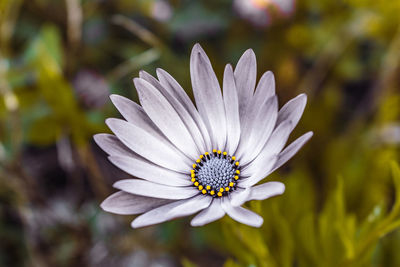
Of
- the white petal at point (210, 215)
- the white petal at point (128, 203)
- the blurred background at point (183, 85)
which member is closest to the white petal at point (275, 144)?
the white petal at point (210, 215)

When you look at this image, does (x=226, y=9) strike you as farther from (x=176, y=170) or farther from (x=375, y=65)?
(x=176, y=170)

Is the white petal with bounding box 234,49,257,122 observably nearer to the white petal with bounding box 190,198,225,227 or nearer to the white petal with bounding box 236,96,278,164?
the white petal with bounding box 236,96,278,164

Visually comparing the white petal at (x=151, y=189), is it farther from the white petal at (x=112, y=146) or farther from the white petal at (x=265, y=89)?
the white petal at (x=265, y=89)

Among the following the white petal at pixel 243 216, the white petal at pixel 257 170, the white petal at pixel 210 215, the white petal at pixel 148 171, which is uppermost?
the white petal at pixel 148 171

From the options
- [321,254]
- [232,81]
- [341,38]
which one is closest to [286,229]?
[321,254]

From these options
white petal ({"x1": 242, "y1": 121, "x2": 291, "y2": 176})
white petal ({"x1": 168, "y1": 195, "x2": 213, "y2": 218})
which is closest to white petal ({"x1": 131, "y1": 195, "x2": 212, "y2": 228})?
white petal ({"x1": 168, "y1": 195, "x2": 213, "y2": 218})

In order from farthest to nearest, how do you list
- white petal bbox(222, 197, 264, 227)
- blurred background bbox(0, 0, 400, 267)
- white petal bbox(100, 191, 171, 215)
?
blurred background bbox(0, 0, 400, 267) → white petal bbox(100, 191, 171, 215) → white petal bbox(222, 197, 264, 227)
